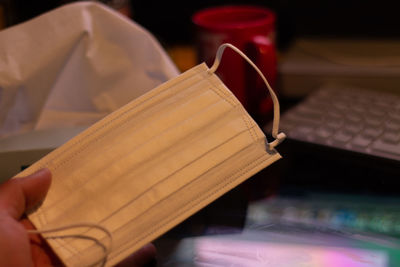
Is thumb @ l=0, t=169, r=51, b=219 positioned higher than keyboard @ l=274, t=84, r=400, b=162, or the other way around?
thumb @ l=0, t=169, r=51, b=219

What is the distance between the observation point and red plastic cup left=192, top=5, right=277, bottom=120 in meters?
0.63

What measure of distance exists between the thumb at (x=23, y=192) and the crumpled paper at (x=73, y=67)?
0.17 m

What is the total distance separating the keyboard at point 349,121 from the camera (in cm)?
59

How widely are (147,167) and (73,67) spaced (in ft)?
0.76

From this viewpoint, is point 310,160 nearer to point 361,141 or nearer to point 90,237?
point 361,141

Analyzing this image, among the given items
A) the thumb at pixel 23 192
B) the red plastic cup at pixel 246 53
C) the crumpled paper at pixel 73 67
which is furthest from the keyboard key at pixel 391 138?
the thumb at pixel 23 192

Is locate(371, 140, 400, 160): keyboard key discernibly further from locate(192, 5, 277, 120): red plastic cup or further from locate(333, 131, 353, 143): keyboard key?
locate(192, 5, 277, 120): red plastic cup

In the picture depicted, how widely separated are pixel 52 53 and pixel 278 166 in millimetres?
319

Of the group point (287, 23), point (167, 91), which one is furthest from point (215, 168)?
point (287, 23)

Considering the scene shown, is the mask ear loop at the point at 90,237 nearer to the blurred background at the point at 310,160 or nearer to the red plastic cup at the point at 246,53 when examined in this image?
the blurred background at the point at 310,160

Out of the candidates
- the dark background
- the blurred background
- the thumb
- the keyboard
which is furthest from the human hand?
the dark background

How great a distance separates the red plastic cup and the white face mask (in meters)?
0.14

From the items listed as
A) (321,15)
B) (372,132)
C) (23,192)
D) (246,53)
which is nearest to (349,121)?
(372,132)

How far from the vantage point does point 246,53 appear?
640 millimetres
